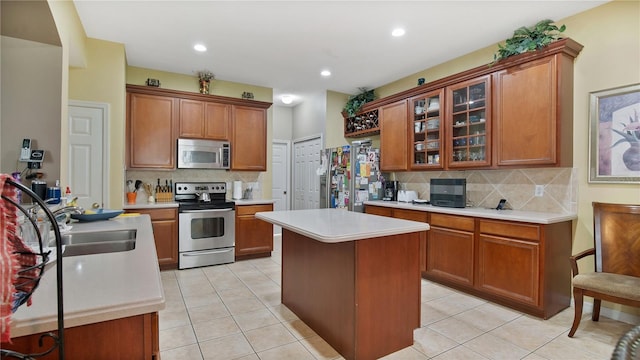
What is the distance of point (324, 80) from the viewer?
486 centimetres

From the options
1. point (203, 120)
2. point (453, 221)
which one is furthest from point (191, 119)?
point (453, 221)

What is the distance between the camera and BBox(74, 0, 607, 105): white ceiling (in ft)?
9.27

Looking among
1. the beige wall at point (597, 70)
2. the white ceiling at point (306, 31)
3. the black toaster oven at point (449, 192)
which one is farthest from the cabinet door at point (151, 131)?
the beige wall at point (597, 70)

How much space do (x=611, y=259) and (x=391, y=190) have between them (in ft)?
8.29

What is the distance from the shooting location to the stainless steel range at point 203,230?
4117 millimetres

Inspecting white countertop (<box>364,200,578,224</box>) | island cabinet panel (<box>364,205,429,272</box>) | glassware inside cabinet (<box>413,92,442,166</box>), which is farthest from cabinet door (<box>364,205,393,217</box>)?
glassware inside cabinet (<box>413,92,442,166</box>)

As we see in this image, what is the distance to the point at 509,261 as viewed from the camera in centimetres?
290

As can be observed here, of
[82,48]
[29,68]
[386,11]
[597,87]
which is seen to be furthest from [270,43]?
[597,87]

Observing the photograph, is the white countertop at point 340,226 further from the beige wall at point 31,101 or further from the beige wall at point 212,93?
the beige wall at point 212,93

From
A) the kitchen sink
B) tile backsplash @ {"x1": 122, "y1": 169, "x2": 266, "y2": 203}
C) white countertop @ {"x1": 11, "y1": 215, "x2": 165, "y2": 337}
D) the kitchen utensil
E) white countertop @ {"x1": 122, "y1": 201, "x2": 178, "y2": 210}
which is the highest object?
tile backsplash @ {"x1": 122, "y1": 169, "x2": 266, "y2": 203}

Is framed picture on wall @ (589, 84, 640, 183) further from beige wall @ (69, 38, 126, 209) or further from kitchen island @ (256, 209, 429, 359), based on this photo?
beige wall @ (69, 38, 126, 209)

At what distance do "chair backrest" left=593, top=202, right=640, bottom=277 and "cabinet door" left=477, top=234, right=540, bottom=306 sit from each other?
0.49 metres

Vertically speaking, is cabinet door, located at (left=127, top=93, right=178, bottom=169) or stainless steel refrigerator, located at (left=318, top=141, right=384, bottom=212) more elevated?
cabinet door, located at (left=127, top=93, right=178, bottom=169)

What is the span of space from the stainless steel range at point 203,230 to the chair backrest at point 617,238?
394 centimetres
